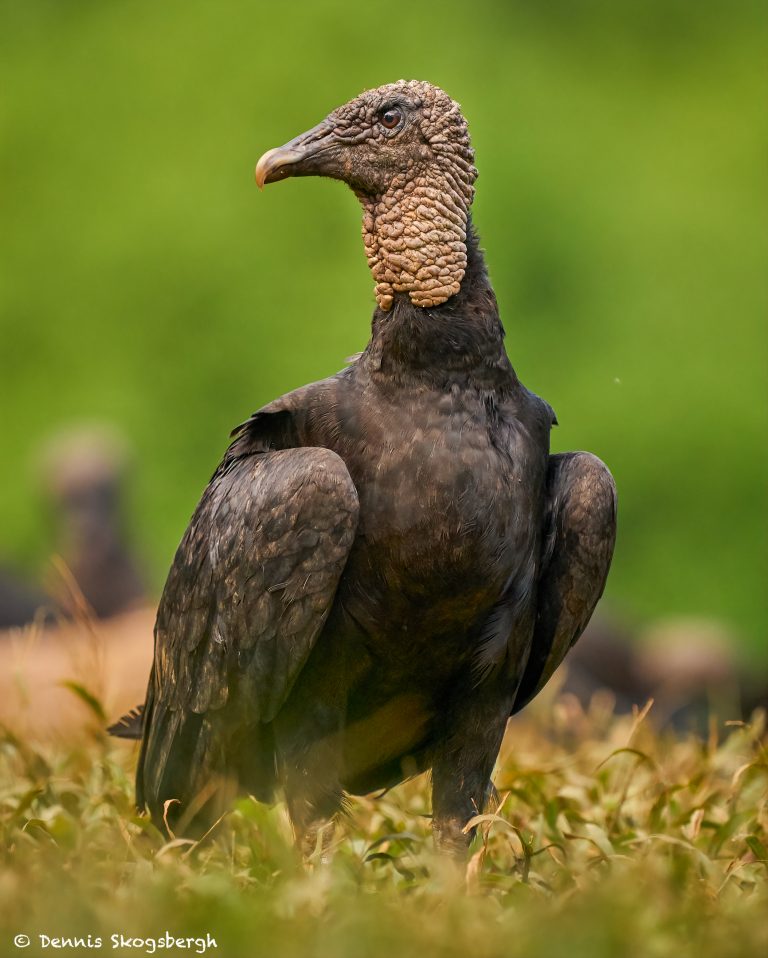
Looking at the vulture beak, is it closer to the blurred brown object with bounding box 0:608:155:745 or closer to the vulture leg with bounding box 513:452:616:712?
the vulture leg with bounding box 513:452:616:712

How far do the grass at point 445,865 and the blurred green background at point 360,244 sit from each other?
4.91m

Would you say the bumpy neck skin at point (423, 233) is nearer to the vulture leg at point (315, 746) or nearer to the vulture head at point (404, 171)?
the vulture head at point (404, 171)

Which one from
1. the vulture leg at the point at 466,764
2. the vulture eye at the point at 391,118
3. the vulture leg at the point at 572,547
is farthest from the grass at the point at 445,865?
the vulture eye at the point at 391,118

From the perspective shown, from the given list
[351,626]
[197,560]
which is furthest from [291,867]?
[197,560]

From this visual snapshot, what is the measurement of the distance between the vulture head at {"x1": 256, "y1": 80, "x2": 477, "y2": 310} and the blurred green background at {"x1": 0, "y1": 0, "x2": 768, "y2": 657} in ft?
20.5

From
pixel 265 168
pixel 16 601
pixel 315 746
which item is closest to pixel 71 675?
pixel 315 746

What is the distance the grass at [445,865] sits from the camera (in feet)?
8.50

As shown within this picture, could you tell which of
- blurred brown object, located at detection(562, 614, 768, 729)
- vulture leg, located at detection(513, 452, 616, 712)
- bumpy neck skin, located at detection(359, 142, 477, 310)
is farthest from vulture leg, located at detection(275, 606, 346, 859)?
blurred brown object, located at detection(562, 614, 768, 729)

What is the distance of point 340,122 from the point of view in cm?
356

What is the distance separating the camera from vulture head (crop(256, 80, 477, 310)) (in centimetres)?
350

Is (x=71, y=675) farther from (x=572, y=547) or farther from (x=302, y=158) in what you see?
(x=302, y=158)

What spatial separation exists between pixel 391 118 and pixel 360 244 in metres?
6.73

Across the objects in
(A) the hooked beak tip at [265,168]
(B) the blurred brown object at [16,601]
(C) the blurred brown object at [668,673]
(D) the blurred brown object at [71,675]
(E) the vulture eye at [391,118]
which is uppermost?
(E) the vulture eye at [391,118]

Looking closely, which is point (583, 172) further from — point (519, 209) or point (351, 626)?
point (351, 626)
